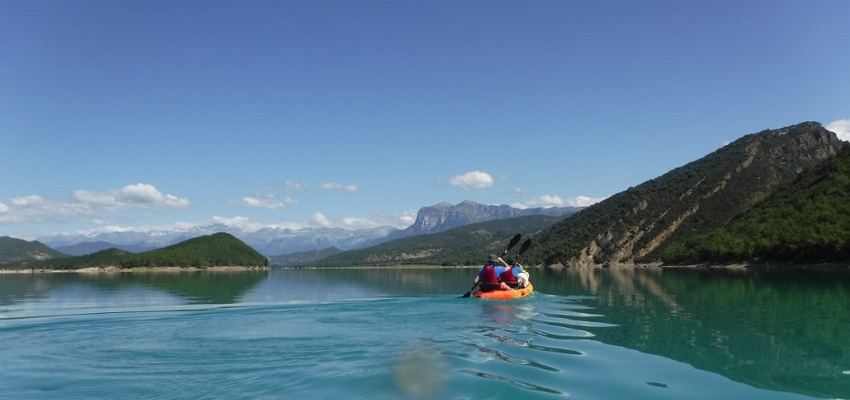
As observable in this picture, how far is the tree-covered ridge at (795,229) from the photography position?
101000 millimetres

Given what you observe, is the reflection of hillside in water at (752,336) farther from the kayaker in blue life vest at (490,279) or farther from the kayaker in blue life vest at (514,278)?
the kayaker in blue life vest at (490,279)

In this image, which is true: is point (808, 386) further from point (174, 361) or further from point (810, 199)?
point (810, 199)

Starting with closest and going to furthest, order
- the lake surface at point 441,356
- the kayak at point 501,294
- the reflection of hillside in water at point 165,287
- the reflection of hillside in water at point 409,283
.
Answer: the lake surface at point 441,356, the kayak at point 501,294, the reflection of hillside in water at point 165,287, the reflection of hillside in water at point 409,283

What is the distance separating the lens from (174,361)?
680 inches

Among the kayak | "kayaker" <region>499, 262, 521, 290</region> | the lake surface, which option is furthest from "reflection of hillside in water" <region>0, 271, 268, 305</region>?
the lake surface

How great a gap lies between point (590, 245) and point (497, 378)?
193106 mm

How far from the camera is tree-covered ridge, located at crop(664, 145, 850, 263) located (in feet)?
331

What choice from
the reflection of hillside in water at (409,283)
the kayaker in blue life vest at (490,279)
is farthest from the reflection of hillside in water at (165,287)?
the kayaker in blue life vest at (490,279)

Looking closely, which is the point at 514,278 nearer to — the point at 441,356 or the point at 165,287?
the point at 441,356

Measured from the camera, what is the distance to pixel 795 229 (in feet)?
371

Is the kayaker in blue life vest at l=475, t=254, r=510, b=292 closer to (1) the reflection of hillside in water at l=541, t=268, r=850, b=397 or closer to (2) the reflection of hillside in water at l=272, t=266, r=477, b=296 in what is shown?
(1) the reflection of hillside in water at l=541, t=268, r=850, b=397

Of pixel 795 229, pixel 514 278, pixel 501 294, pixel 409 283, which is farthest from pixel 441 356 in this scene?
pixel 795 229

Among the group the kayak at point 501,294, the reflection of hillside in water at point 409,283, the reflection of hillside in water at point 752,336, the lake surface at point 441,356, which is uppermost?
the kayak at point 501,294

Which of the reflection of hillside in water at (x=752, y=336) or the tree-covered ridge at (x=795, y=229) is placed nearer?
the reflection of hillside in water at (x=752, y=336)
